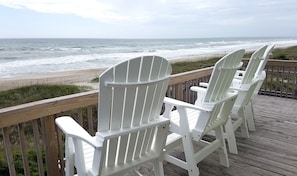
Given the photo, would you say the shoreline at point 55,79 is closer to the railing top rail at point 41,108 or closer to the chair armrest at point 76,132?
the railing top rail at point 41,108

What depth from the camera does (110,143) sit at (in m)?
1.36

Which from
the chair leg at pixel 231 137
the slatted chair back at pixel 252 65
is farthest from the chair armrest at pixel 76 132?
the slatted chair back at pixel 252 65

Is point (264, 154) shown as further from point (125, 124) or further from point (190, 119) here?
point (125, 124)

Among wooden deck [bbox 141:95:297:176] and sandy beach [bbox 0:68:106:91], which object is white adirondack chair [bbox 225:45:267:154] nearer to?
wooden deck [bbox 141:95:297:176]

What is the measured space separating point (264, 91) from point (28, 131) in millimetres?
5674

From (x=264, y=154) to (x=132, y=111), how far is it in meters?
1.85

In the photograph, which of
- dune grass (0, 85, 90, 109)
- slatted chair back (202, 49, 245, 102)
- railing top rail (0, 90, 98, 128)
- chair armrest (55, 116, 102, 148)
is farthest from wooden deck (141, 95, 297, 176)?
dune grass (0, 85, 90, 109)

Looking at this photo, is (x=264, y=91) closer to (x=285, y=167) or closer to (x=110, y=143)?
(x=285, y=167)

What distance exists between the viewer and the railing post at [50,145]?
184cm

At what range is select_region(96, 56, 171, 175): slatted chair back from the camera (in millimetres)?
1267

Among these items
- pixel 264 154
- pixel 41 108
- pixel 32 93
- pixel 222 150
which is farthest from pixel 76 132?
pixel 32 93

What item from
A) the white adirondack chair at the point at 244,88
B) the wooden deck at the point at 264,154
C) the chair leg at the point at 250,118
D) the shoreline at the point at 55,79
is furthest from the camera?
the shoreline at the point at 55,79

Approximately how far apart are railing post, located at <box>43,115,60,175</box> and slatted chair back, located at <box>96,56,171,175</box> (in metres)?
0.65

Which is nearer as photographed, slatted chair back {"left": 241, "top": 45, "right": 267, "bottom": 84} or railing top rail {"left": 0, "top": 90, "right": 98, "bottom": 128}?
railing top rail {"left": 0, "top": 90, "right": 98, "bottom": 128}
